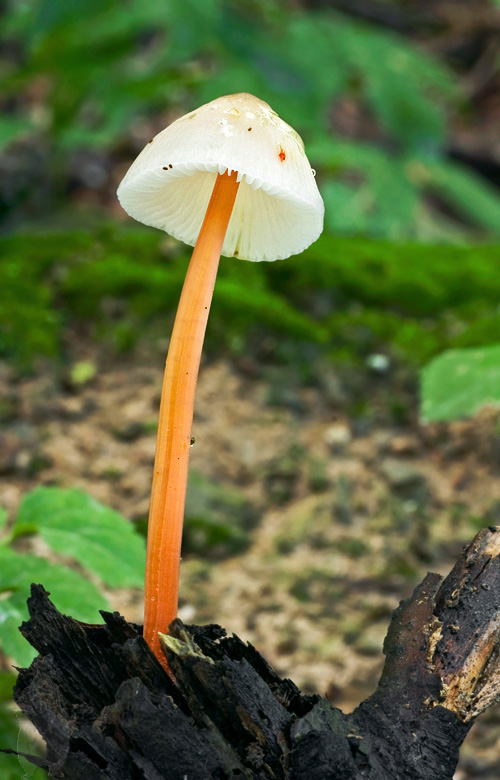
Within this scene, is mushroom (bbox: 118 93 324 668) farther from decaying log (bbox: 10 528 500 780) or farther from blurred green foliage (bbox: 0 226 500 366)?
blurred green foliage (bbox: 0 226 500 366)

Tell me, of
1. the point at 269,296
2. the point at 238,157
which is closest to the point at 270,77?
A: the point at 269,296

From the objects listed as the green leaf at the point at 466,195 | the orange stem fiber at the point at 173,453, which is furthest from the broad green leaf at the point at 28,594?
the green leaf at the point at 466,195

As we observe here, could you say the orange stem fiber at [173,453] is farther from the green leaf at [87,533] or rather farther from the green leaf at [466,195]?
the green leaf at [466,195]

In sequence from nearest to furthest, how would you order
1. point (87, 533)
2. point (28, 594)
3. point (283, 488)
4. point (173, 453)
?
point (173, 453), point (28, 594), point (87, 533), point (283, 488)

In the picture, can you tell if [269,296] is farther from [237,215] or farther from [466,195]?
[466,195]

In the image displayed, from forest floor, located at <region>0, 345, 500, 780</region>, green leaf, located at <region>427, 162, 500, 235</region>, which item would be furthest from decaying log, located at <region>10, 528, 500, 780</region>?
green leaf, located at <region>427, 162, 500, 235</region>

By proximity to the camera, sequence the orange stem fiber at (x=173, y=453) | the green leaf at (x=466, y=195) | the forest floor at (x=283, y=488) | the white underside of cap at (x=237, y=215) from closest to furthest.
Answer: the orange stem fiber at (x=173, y=453) → the white underside of cap at (x=237, y=215) → the forest floor at (x=283, y=488) → the green leaf at (x=466, y=195)
